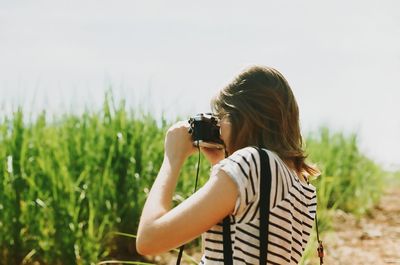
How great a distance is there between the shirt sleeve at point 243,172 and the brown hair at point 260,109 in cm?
14

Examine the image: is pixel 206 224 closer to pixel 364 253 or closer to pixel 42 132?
pixel 42 132

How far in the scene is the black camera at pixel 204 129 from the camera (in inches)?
80.2

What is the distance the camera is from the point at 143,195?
13.9ft

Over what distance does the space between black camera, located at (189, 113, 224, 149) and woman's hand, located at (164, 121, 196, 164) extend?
0.02 m

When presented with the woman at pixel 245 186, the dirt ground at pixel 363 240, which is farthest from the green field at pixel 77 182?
the woman at pixel 245 186

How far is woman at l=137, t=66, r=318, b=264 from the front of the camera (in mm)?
1751

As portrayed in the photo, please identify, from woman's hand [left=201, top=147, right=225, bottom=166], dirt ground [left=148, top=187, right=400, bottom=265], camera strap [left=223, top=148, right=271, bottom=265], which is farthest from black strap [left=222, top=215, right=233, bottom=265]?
dirt ground [left=148, top=187, right=400, bottom=265]

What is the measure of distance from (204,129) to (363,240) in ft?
11.8

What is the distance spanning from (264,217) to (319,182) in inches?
152

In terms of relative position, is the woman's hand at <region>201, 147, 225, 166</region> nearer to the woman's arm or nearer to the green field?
the woman's arm

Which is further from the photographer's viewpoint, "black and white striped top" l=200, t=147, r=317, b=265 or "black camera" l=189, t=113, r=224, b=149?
"black camera" l=189, t=113, r=224, b=149

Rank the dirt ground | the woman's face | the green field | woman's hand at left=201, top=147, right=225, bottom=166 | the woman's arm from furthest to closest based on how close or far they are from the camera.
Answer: the dirt ground < the green field < woman's hand at left=201, top=147, right=225, bottom=166 < the woman's face < the woman's arm

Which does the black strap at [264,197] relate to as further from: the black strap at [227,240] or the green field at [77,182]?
the green field at [77,182]

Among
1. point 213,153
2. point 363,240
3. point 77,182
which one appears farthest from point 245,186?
point 363,240
